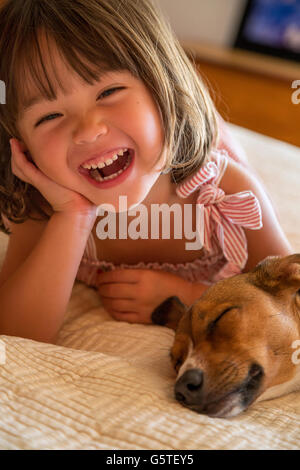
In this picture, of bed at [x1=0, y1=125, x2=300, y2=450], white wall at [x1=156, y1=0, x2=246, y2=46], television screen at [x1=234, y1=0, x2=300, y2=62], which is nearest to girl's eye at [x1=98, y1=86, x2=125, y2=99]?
bed at [x1=0, y1=125, x2=300, y2=450]

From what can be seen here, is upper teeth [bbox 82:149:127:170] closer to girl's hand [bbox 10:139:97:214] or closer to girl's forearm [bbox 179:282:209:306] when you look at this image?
girl's hand [bbox 10:139:97:214]

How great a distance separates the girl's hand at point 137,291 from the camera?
1.29 metres

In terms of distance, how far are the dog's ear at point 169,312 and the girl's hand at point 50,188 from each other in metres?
0.31

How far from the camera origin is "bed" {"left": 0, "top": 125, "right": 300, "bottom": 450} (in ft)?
2.33

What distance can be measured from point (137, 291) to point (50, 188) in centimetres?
35

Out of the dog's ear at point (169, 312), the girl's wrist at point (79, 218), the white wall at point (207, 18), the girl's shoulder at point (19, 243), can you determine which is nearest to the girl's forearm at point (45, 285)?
the girl's wrist at point (79, 218)

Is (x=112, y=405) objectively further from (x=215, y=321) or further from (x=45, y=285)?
(x=45, y=285)

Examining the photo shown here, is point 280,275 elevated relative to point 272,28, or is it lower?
lower

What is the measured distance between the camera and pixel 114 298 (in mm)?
1326

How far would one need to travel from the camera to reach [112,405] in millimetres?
794

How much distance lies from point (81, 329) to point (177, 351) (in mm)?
347

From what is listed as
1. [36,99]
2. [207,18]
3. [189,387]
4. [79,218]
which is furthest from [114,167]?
[207,18]

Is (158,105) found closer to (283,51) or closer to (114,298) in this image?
(114,298)

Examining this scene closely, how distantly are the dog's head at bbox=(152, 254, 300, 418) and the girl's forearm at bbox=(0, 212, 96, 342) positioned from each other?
0.36m
